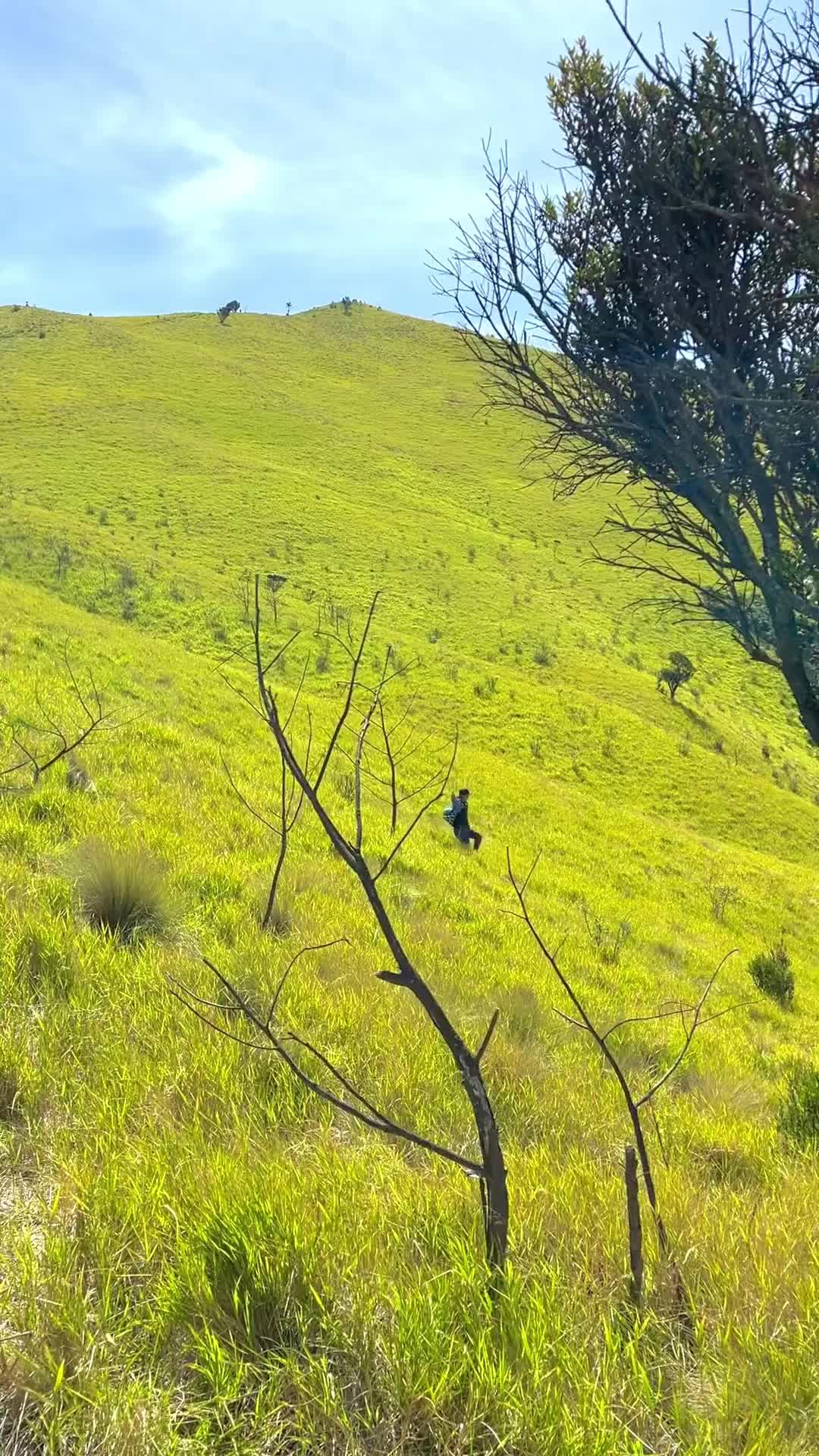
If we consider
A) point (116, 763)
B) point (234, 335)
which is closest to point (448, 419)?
point (234, 335)

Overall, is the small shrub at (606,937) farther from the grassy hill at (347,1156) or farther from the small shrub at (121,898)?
the small shrub at (121,898)

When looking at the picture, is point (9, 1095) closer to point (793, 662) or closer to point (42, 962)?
point (42, 962)

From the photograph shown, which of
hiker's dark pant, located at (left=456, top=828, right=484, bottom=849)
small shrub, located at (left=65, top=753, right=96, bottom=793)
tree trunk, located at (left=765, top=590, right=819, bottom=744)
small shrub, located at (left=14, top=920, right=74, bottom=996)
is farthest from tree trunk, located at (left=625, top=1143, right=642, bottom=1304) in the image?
hiker's dark pant, located at (left=456, top=828, right=484, bottom=849)

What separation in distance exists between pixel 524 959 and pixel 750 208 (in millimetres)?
5355

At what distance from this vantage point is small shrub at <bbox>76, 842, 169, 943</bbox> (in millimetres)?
3592

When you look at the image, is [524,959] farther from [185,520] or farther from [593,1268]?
[185,520]

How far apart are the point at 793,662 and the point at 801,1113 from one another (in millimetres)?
2720

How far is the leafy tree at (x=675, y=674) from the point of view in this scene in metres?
32.1

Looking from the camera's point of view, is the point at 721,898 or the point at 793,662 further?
the point at 721,898

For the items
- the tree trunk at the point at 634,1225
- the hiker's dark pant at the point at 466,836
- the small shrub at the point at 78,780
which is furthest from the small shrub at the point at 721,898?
the tree trunk at the point at 634,1225

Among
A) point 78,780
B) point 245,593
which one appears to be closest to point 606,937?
point 78,780

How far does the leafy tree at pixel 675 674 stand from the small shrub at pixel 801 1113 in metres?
28.9

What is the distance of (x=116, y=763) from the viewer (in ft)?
22.6

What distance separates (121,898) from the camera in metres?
3.66
